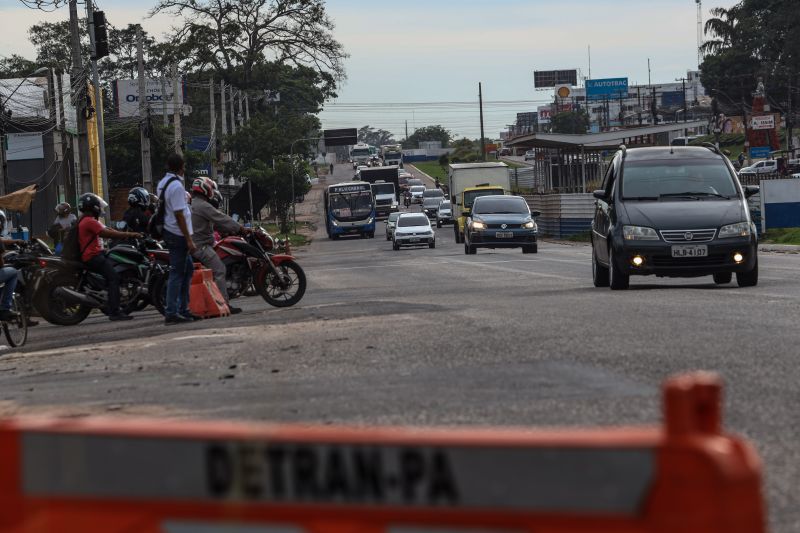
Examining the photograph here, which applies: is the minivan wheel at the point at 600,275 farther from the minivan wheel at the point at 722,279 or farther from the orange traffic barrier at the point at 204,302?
the orange traffic barrier at the point at 204,302

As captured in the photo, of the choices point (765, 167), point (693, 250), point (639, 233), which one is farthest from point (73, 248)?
point (765, 167)

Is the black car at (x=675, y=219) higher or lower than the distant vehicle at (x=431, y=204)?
higher

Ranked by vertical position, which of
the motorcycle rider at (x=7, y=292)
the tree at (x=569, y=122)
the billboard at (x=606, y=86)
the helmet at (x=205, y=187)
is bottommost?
the motorcycle rider at (x=7, y=292)

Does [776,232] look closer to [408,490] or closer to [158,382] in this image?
[158,382]

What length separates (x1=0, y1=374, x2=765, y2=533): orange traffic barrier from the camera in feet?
6.61

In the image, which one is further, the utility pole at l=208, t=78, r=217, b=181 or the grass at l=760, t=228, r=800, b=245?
the utility pole at l=208, t=78, r=217, b=181

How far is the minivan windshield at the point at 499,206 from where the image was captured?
37.6 metres

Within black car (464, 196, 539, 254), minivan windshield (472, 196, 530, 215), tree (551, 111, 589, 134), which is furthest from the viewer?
tree (551, 111, 589, 134)

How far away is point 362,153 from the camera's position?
587ft

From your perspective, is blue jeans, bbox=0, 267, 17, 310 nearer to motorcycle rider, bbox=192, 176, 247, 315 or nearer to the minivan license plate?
motorcycle rider, bbox=192, 176, 247, 315

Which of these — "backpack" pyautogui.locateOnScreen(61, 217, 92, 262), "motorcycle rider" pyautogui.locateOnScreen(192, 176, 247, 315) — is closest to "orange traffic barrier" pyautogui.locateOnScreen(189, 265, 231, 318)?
"motorcycle rider" pyautogui.locateOnScreen(192, 176, 247, 315)

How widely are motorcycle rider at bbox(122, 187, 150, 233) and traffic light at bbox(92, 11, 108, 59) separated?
15.5 metres

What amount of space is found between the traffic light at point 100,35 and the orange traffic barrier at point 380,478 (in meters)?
31.9

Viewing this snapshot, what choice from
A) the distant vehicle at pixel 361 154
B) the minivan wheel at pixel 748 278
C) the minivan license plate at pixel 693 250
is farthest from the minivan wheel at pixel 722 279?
the distant vehicle at pixel 361 154
